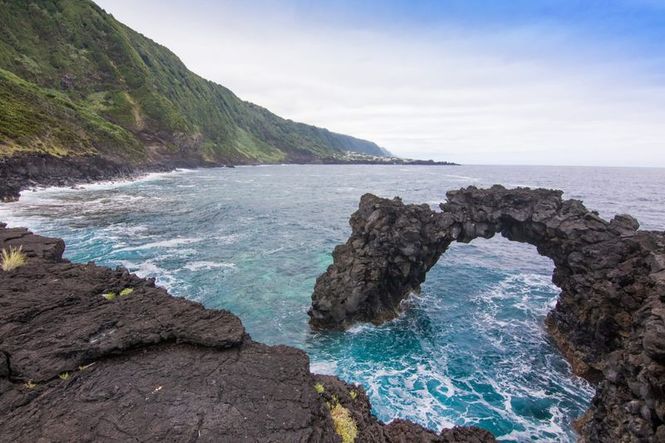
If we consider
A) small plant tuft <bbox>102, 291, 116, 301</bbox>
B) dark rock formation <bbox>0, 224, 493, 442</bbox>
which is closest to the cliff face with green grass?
small plant tuft <bbox>102, 291, 116, 301</bbox>

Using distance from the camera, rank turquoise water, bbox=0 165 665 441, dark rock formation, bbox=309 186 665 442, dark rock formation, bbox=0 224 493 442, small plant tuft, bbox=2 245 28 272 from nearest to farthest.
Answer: dark rock formation, bbox=0 224 493 442 < dark rock formation, bbox=309 186 665 442 < small plant tuft, bbox=2 245 28 272 < turquoise water, bbox=0 165 665 441

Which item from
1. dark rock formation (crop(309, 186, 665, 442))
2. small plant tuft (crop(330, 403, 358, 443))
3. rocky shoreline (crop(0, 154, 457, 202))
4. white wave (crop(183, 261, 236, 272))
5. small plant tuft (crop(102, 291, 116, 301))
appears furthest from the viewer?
rocky shoreline (crop(0, 154, 457, 202))

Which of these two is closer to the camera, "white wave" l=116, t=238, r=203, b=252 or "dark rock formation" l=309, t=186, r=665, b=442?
"dark rock formation" l=309, t=186, r=665, b=442

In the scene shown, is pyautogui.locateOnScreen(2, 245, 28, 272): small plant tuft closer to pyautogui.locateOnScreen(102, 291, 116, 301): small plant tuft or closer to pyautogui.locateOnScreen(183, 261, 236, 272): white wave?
pyautogui.locateOnScreen(102, 291, 116, 301): small plant tuft

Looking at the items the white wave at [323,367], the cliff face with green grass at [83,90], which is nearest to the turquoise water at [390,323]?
the white wave at [323,367]

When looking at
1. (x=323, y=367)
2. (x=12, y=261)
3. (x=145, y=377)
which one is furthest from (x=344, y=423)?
(x=12, y=261)

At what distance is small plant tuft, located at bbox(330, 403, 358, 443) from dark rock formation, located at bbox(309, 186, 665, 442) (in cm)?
1046

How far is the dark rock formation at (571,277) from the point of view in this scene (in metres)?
13.9

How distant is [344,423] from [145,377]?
5773 mm

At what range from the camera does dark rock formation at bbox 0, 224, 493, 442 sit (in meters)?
8.58

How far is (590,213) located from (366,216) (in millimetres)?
16625

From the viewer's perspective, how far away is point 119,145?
110312 mm

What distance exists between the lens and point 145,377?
1002cm

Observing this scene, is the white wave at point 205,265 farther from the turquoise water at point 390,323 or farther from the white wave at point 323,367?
the white wave at point 323,367
